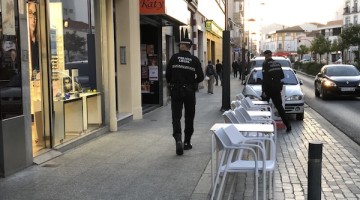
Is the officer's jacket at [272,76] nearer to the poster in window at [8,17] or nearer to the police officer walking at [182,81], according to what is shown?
the police officer walking at [182,81]

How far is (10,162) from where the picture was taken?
6.38 meters

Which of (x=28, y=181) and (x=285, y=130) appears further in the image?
(x=285, y=130)

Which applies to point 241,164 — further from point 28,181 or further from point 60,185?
point 28,181

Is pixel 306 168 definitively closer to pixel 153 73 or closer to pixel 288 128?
pixel 288 128

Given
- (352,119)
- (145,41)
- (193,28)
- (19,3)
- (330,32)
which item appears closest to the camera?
(19,3)

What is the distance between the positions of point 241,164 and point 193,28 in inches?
806

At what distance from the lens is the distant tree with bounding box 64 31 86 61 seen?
903 centimetres

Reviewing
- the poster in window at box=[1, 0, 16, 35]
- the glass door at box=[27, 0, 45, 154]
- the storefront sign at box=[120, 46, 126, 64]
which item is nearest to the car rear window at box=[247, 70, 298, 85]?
the storefront sign at box=[120, 46, 126, 64]

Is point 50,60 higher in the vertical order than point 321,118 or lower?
higher

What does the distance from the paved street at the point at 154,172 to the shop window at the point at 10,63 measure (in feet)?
3.03

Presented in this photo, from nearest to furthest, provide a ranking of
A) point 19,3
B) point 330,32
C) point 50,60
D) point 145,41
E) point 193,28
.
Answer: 1. point 19,3
2. point 50,60
3. point 145,41
4. point 193,28
5. point 330,32

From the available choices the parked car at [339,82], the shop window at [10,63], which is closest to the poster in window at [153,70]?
the parked car at [339,82]

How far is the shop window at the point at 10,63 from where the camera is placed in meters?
6.15

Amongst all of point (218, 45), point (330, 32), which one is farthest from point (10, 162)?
point (330, 32)
